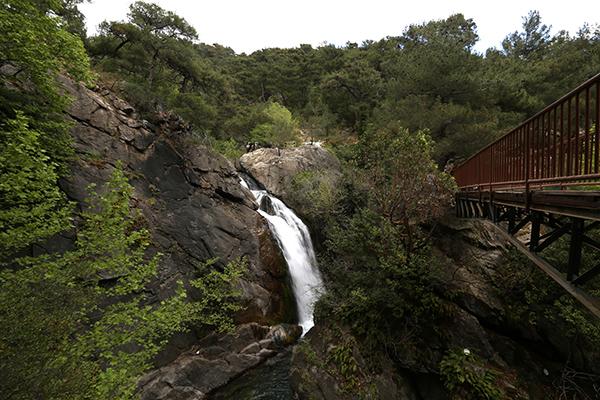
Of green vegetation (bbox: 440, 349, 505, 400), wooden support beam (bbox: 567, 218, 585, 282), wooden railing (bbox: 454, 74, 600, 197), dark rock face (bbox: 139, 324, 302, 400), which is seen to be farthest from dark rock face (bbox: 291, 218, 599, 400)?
wooden support beam (bbox: 567, 218, 585, 282)

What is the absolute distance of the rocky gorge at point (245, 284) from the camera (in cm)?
751

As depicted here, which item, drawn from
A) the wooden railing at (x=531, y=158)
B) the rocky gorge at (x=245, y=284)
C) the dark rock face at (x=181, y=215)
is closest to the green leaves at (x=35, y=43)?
the rocky gorge at (x=245, y=284)

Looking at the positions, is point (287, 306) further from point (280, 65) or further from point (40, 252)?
point (280, 65)

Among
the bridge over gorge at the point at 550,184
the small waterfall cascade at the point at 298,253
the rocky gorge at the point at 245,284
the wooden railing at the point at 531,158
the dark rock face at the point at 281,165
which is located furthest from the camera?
the dark rock face at the point at 281,165

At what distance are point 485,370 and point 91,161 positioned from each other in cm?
1544

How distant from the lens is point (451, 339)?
26.0 feet

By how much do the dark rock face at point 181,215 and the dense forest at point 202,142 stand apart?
0.84m

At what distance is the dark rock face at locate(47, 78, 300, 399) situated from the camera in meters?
9.19

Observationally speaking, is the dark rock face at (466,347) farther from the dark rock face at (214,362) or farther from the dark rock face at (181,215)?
the dark rock face at (181,215)

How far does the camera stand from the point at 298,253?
1527 cm

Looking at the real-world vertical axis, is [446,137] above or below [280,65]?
below

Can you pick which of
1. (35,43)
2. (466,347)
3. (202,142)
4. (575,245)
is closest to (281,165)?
(202,142)

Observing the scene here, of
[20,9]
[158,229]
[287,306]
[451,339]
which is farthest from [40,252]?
[451,339]

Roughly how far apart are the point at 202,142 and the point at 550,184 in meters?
15.1
